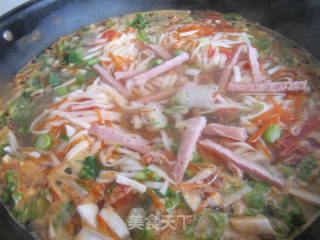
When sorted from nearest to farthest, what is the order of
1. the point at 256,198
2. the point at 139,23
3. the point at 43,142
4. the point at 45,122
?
1. the point at 256,198
2. the point at 43,142
3. the point at 45,122
4. the point at 139,23

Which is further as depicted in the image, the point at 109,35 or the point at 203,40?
the point at 109,35

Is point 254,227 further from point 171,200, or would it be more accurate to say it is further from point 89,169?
point 89,169

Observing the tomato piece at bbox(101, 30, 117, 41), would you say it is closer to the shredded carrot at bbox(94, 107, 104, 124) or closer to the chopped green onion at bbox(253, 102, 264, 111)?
the shredded carrot at bbox(94, 107, 104, 124)

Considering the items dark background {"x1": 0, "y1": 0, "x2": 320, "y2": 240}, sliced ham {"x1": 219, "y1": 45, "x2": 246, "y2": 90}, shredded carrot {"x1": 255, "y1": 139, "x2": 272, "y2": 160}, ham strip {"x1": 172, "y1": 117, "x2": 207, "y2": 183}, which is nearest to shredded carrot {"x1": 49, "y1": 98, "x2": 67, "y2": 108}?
dark background {"x1": 0, "y1": 0, "x2": 320, "y2": 240}

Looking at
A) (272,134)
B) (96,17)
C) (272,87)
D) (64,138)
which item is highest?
(96,17)

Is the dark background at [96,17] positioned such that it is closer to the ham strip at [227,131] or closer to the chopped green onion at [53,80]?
the chopped green onion at [53,80]

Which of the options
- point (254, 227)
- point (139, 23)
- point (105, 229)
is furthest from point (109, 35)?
point (254, 227)

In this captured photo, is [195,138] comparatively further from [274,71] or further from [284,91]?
[274,71]

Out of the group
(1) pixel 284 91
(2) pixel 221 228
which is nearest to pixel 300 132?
(1) pixel 284 91
